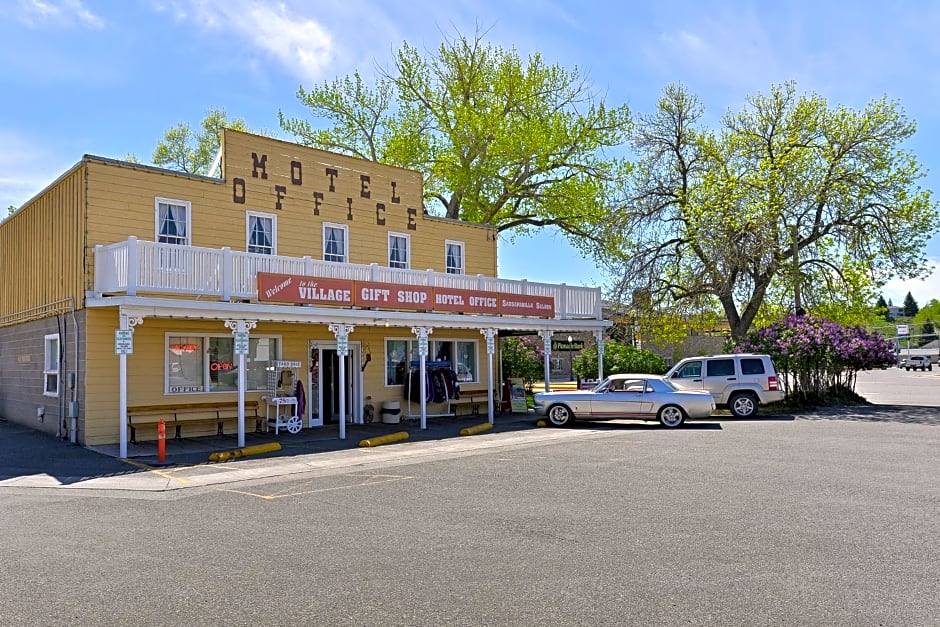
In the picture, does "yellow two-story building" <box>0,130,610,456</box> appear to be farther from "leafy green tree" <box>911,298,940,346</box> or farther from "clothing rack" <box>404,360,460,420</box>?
"leafy green tree" <box>911,298,940,346</box>

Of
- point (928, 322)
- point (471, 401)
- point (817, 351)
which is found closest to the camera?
point (471, 401)

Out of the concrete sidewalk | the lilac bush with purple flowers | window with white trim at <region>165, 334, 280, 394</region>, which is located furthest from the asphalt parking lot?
the lilac bush with purple flowers

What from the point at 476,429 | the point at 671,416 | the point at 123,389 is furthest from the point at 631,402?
the point at 123,389

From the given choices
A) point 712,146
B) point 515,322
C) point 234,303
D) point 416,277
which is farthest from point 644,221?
point 234,303

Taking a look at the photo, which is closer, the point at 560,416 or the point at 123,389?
the point at 123,389

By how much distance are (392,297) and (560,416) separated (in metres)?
5.65

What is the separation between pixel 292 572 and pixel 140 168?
1395 centimetres

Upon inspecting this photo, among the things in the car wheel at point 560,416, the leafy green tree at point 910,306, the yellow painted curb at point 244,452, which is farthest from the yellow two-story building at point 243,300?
the leafy green tree at point 910,306

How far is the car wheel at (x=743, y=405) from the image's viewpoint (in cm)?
2273

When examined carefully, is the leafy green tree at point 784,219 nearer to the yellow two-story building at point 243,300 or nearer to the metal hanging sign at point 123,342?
the yellow two-story building at point 243,300

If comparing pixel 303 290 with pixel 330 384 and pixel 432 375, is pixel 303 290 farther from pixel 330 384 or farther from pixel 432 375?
Result: pixel 432 375

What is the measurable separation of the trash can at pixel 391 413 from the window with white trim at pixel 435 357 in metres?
0.77

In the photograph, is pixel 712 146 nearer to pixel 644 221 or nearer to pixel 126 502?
pixel 644 221

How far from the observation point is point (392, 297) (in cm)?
1975
